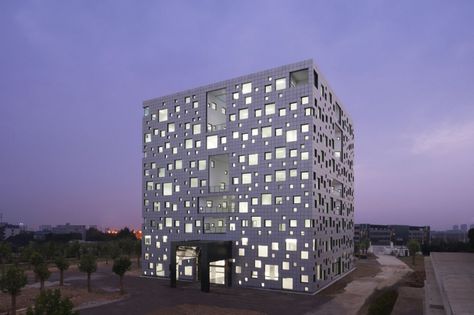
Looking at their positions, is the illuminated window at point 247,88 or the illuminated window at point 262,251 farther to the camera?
the illuminated window at point 247,88

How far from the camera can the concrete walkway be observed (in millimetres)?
40125

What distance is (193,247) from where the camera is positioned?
54.8m

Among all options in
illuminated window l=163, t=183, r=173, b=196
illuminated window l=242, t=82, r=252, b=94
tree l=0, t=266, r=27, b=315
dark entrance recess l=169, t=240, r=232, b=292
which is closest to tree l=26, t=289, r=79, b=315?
tree l=0, t=266, r=27, b=315

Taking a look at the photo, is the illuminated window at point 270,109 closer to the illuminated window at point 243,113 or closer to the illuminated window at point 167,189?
the illuminated window at point 243,113

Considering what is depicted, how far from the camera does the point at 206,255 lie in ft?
166

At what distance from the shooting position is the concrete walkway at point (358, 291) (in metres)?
40.1

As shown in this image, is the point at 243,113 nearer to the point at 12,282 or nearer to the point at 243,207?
the point at 243,207

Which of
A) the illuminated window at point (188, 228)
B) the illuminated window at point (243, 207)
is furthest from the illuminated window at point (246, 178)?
the illuminated window at point (188, 228)

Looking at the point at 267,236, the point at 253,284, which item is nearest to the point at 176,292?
the point at 253,284

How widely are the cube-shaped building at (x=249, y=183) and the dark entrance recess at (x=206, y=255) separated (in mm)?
136

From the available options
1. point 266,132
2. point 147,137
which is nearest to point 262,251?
point 266,132

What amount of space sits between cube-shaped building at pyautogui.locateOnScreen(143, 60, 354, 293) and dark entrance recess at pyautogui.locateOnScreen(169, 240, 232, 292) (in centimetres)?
14

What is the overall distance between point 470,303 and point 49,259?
286 feet

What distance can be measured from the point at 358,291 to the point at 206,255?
21011 mm
